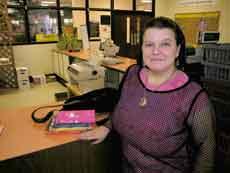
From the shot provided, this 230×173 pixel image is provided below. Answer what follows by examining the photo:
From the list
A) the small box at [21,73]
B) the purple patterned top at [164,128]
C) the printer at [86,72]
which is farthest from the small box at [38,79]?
the purple patterned top at [164,128]

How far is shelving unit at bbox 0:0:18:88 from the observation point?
480 cm

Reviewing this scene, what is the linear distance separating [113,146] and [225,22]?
492 cm

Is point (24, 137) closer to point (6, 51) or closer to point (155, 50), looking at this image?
point (155, 50)

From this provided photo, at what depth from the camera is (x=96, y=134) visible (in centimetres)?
121

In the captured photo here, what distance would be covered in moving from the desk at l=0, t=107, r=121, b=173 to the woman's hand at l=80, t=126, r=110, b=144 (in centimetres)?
4

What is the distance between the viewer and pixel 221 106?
1370 mm

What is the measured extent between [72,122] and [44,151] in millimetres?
245

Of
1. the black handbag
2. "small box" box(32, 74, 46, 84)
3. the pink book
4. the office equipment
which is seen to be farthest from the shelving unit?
the office equipment

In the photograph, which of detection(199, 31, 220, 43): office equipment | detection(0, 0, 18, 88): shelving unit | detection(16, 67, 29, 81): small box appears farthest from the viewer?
detection(16, 67, 29, 81): small box

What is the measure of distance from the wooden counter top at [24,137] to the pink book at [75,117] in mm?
76

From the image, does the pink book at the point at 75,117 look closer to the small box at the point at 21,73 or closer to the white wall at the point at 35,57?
the small box at the point at 21,73

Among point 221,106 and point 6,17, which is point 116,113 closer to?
point 221,106

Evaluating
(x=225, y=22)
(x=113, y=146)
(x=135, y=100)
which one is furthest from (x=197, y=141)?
(x=225, y=22)

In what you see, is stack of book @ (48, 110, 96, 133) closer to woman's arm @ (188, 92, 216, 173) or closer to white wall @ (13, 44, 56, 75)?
woman's arm @ (188, 92, 216, 173)
